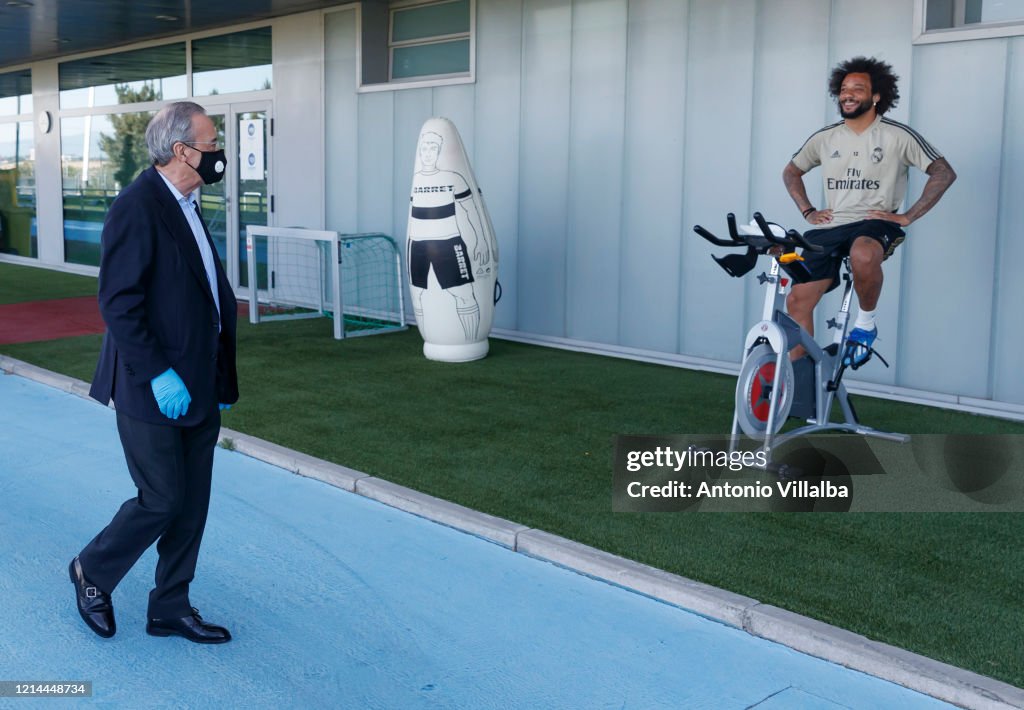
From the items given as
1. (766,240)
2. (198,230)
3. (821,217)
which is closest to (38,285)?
(821,217)

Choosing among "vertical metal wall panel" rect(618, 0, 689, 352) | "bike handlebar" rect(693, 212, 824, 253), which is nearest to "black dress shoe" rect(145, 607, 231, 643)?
"bike handlebar" rect(693, 212, 824, 253)

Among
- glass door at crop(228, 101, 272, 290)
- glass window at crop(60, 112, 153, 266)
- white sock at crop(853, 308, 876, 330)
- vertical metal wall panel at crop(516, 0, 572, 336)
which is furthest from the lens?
glass window at crop(60, 112, 153, 266)

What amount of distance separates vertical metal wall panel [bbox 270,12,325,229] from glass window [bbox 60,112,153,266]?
379 centimetres

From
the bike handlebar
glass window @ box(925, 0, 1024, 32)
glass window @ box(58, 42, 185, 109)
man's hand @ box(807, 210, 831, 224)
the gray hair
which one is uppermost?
glass window @ box(58, 42, 185, 109)

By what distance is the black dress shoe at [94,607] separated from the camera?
385 cm

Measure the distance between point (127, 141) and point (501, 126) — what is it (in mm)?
8390

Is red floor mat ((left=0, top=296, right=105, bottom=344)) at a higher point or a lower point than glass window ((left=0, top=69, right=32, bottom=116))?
lower

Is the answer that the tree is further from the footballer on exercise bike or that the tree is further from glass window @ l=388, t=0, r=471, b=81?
the footballer on exercise bike

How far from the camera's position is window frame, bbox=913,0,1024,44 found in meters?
7.19

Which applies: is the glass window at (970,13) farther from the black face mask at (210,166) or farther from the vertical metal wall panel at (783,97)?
the black face mask at (210,166)

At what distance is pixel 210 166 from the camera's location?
3777 millimetres

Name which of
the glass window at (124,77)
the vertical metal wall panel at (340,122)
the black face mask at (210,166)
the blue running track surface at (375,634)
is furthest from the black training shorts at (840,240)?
the glass window at (124,77)

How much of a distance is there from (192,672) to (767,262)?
6.28 m

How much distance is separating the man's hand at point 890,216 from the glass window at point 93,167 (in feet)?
40.7
